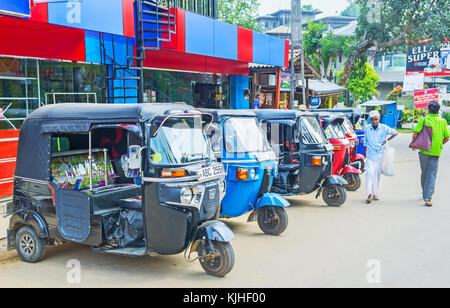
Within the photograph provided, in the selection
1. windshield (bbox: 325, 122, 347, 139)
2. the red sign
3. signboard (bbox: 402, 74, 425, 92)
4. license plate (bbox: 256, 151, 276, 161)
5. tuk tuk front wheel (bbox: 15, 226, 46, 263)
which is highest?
signboard (bbox: 402, 74, 425, 92)

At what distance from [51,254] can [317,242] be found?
12.5ft

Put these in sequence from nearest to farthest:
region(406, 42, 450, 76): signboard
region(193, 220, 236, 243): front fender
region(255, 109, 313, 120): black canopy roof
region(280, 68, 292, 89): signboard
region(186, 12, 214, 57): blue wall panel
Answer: region(193, 220, 236, 243): front fender → region(255, 109, 313, 120): black canopy roof → region(186, 12, 214, 57): blue wall panel → region(280, 68, 292, 89): signboard → region(406, 42, 450, 76): signboard

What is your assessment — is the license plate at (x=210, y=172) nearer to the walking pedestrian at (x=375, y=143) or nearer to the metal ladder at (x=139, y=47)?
the walking pedestrian at (x=375, y=143)

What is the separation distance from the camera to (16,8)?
26.2ft

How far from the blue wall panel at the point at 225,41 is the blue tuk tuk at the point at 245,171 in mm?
7939

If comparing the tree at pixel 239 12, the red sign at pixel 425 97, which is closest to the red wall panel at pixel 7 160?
the red sign at pixel 425 97

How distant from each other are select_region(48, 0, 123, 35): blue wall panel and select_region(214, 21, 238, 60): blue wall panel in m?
4.63

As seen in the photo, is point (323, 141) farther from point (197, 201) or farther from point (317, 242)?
point (197, 201)

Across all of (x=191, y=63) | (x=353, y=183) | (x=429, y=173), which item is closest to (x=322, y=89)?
(x=191, y=63)

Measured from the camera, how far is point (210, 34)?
14375 millimetres

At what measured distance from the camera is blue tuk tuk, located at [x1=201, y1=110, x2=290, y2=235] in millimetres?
7039

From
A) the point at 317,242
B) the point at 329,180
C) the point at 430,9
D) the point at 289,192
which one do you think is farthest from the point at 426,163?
the point at 430,9

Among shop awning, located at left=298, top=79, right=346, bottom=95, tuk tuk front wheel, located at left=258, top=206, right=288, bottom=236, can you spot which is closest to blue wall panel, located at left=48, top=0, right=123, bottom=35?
tuk tuk front wheel, located at left=258, top=206, right=288, bottom=236

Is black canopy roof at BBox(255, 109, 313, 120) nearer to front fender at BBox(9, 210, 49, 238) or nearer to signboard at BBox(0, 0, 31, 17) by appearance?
front fender at BBox(9, 210, 49, 238)
